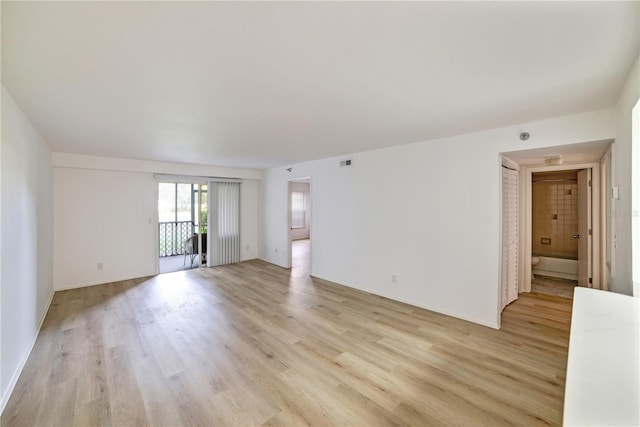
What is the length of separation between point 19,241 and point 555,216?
8483 millimetres

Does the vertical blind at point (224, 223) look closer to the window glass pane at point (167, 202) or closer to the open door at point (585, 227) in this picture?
the window glass pane at point (167, 202)

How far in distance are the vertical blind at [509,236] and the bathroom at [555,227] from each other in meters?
1.61

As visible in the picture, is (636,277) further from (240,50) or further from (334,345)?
(240,50)

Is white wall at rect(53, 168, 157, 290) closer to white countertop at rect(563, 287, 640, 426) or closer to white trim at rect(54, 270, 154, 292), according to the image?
white trim at rect(54, 270, 154, 292)

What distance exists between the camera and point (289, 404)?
1979mm

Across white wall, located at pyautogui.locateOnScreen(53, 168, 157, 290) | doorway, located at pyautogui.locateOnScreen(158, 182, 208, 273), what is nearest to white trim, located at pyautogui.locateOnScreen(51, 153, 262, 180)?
white wall, located at pyautogui.locateOnScreen(53, 168, 157, 290)

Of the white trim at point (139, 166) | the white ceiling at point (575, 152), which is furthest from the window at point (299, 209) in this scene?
the white ceiling at point (575, 152)

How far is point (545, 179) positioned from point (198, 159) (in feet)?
23.5

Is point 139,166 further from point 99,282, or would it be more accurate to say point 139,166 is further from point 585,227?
point 585,227

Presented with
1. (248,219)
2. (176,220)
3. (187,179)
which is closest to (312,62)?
(187,179)

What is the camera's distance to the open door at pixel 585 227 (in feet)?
12.8

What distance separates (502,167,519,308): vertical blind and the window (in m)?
7.99

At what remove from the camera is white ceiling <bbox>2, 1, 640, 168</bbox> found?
4.11 feet

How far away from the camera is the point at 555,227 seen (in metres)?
5.79
